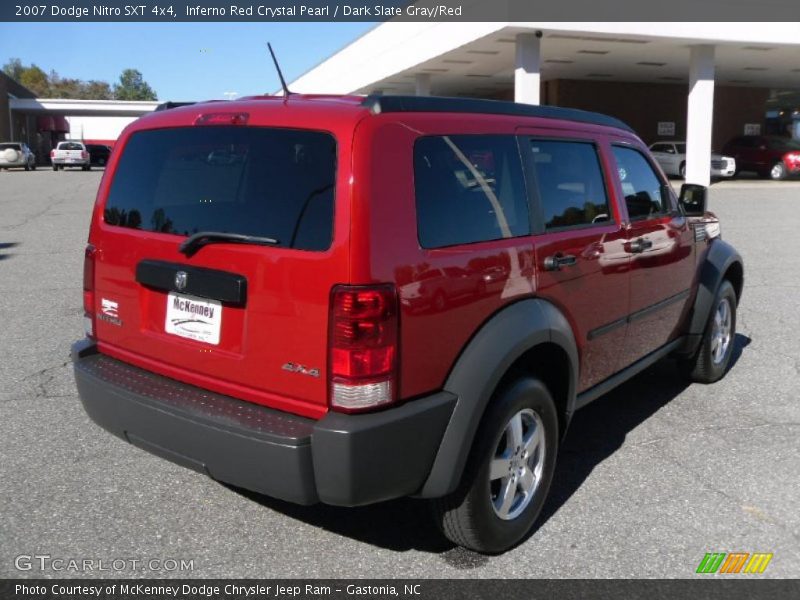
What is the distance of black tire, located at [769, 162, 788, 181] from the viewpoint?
30.6 meters

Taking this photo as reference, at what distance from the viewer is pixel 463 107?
315 centimetres

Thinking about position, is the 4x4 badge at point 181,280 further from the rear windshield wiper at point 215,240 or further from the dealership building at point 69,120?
the dealership building at point 69,120

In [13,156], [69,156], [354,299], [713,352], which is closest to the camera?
[354,299]

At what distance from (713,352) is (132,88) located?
170m

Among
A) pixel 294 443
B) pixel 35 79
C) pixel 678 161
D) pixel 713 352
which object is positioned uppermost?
pixel 35 79

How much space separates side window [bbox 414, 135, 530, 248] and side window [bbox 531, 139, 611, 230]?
18 centimetres

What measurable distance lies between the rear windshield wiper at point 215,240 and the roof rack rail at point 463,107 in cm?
62

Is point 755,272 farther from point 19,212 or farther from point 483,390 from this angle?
point 19,212

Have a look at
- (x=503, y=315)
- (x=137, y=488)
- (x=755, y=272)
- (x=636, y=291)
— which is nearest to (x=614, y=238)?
(x=636, y=291)

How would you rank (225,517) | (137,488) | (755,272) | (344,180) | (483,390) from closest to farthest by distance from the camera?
(344,180), (483,390), (225,517), (137,488), (755,272)

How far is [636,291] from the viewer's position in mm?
4160

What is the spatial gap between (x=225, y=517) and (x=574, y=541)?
5.16 ft

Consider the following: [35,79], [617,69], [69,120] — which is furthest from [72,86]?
[617,69]

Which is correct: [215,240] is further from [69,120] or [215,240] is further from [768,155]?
[69,120]
